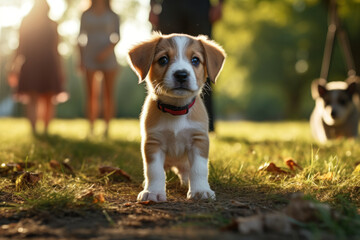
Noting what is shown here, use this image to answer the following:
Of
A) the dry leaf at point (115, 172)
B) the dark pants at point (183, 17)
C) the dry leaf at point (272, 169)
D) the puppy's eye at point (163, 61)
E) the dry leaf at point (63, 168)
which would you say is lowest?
the dry leaf at point (63, 168)

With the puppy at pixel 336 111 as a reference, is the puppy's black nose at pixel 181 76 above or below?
above

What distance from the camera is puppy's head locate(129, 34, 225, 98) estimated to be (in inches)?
120

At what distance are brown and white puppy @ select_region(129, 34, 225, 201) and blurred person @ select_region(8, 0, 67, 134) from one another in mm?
5414

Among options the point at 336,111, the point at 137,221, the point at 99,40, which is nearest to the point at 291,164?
the point at 137,221

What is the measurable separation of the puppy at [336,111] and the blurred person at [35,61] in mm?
5394

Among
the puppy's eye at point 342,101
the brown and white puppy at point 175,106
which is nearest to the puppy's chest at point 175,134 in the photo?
the brown and white puppy at point 175,106

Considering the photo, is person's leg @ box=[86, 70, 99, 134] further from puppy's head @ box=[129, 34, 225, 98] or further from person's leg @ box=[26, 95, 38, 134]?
puppy's head @ box=[129, 34, 225, 98]

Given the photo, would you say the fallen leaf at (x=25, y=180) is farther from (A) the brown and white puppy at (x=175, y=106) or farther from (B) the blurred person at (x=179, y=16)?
(B) the blurred person at (x=179, y=16)

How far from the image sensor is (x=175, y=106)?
10.6 feet

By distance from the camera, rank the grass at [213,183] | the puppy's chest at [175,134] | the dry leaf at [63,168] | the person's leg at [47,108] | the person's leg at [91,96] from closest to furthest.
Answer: the grass at [213,183] → the puppy's chest at [175,134] → the dry leaf at [63,168] → the person's leg at [91,96] → the person's leg at [47,108]

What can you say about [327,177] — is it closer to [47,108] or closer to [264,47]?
[47,108]

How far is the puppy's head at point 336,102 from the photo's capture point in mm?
7714

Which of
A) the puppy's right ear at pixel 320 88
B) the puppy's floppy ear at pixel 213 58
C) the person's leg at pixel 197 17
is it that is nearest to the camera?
the puppy's floppy ear at pixel 213 58

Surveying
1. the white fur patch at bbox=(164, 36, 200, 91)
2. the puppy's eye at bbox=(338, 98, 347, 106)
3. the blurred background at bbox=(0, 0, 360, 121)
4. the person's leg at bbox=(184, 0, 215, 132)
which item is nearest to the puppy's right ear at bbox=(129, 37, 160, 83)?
the white fur patch at bbox=(164, 36, 200, 91)
